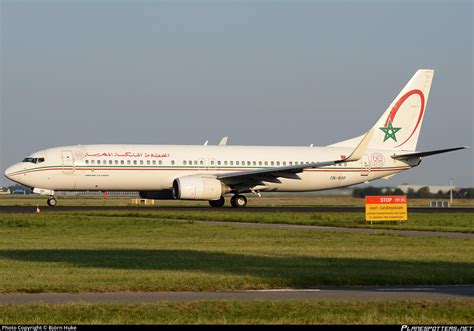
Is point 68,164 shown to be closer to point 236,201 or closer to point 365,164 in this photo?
A: point 236,201

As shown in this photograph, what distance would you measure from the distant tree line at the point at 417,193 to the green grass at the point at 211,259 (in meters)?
26.8

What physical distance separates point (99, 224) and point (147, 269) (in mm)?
17496

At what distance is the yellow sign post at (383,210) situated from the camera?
4234 centimetres

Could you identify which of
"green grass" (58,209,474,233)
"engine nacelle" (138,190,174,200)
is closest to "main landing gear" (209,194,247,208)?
"engine nacelle" (138,190,174,200)

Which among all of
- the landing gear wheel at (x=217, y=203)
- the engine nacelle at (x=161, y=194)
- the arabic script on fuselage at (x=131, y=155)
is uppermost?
the arabic script on fuselage at (x=131, y=155)

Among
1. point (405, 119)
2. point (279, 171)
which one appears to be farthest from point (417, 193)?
point (279, 171)

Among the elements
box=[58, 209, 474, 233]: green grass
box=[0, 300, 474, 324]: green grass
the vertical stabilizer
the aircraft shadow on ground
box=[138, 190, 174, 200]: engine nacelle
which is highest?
the vertical stabilizer

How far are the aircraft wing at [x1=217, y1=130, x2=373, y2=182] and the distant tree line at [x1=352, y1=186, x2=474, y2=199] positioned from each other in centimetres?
680

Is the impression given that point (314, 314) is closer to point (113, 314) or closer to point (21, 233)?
point (113, 314)

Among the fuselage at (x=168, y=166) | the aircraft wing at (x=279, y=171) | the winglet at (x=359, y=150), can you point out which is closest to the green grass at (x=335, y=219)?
the fuselage at (x=168, y=166)

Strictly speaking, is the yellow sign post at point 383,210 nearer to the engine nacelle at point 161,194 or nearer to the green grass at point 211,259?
the green grass at point 211,259

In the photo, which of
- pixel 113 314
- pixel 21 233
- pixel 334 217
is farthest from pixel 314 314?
pixel 334 217

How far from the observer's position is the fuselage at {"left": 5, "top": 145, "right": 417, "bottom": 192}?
52.8m

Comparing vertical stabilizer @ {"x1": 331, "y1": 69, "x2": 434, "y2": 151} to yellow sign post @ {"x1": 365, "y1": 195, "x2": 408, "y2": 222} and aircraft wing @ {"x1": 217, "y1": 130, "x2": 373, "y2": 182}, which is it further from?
yellow sign post @ {"x1": 365, "y1": 195, "x2": 408, "y2": 222}
